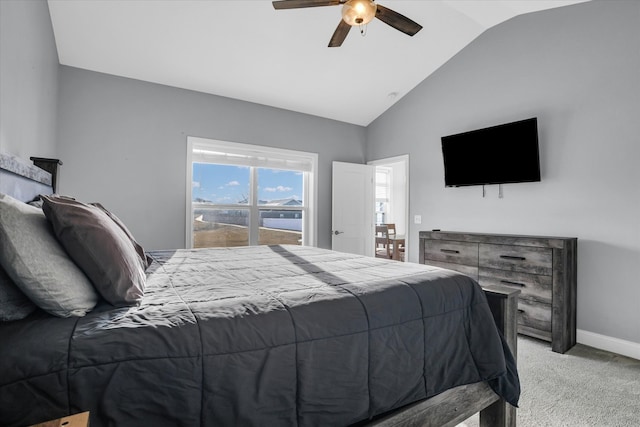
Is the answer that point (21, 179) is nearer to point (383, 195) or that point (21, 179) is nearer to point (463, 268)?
point (463, 268)

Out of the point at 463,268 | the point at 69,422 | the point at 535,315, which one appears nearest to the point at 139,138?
the point at 69,422

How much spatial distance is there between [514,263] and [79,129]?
14.8ft

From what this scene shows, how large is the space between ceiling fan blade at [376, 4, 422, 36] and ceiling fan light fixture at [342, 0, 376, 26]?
0.13 meters

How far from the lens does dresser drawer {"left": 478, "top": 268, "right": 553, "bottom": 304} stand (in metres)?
2.77

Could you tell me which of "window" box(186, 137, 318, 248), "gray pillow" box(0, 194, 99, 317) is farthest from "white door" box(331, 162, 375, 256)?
"gray pillow" box(0, 194, 99, 317)

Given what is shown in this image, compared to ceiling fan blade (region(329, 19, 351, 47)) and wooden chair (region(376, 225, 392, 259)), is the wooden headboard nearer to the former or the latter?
ceiling fan blade (region(329, 19, 351, 47))

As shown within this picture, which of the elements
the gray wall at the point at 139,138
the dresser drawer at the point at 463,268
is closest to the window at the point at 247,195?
the gray wall at the point at 139,138

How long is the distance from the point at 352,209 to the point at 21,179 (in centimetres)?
391

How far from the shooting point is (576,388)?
211 centimetres

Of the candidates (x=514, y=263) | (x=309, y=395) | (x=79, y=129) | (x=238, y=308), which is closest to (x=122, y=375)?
(x=238, y=308)

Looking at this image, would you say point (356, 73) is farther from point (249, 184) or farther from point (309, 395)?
point (309, 395)

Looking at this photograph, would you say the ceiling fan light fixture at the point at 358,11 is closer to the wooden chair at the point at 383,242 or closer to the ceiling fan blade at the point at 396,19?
the ceiling fan blade at the point at 396,19

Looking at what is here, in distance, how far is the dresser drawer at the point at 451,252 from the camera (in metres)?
Result: 3.32

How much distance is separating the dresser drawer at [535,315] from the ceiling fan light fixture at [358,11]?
2.72m
